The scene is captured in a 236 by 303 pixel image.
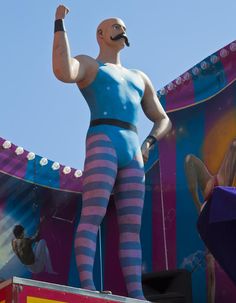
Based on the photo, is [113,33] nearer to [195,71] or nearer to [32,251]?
[195,71]

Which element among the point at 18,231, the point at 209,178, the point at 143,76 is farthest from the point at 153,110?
the point at 18,231

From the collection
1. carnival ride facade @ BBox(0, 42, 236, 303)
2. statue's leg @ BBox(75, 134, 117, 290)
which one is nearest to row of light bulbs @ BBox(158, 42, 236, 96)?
carnival ride facade @ BBox(0, 42, 236, 303)

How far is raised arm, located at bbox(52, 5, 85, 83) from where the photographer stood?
5051mm

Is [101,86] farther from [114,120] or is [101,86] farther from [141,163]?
[141,163]

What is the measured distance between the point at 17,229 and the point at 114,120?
1.70 meters

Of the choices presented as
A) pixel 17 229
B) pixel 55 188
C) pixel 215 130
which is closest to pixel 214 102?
pixel 215 130

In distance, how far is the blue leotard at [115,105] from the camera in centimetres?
526

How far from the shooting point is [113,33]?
550 cm

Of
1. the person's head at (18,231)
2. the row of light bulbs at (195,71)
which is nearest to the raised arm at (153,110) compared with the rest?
the row of light bulbs at (195,71)

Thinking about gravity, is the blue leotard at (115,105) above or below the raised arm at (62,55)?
below

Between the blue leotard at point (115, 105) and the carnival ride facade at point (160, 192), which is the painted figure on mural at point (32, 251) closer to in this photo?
the carnival ride facade at point (160, 192)

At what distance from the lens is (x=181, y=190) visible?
6.72 metres

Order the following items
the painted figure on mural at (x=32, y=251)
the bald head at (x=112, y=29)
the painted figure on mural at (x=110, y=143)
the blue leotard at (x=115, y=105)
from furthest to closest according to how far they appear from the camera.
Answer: the painted figure on mural at (x=32, y=251) < the bald head at (x=112, y=29) < the blue leotard at (x=115, y=105) < the painted figure on mural at (x=110, y=143)

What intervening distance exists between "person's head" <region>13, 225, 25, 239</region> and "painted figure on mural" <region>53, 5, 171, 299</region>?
1.47 m
